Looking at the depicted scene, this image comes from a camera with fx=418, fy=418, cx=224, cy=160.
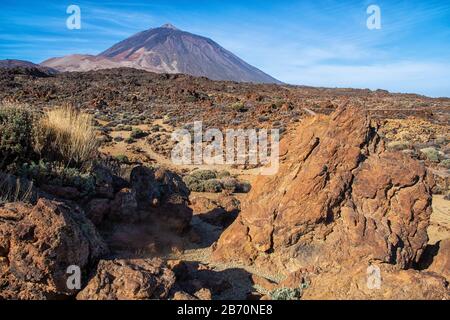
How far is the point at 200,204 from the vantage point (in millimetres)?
7625

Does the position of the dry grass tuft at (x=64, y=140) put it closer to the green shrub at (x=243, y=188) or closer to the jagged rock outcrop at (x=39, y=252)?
the jagged rock outcrop at (x=39, y=252)

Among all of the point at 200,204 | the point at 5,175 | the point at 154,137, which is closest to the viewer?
the point at 5,175

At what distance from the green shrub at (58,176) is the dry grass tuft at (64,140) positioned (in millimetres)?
366

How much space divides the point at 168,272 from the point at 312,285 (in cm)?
136

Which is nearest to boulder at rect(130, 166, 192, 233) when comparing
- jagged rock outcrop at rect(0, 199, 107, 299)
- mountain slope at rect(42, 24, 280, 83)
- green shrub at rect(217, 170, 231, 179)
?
jagged rock outcrop at rect(0, 199, 107, 299)

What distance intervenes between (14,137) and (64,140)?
0.81 meters

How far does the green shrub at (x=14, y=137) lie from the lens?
18.3 feet

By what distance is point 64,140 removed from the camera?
6.32 meters

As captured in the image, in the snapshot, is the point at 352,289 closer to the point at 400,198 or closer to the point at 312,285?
the point at 312,285

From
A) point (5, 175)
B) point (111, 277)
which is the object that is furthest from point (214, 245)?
point (5, 175)

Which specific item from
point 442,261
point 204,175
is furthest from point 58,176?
point 204,175


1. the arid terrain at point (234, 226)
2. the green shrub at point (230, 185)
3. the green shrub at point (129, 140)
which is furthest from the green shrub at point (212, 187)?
the green shrub at point (129, 140)

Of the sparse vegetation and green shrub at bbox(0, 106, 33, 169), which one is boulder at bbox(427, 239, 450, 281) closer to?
green shrub at bbox(0, 106, 33, 169)

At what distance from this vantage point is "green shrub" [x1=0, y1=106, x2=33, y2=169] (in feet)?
18.3
